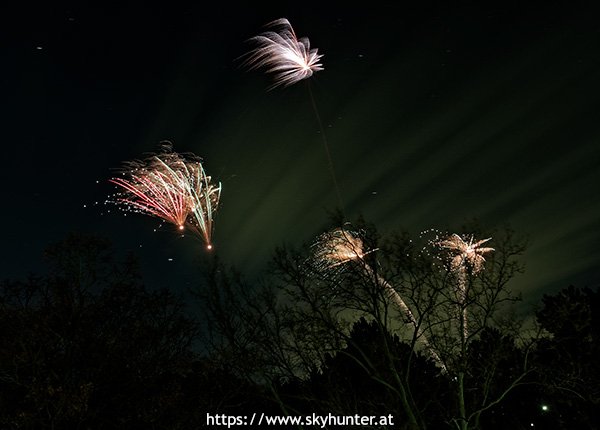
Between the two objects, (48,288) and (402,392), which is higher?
(48,288)

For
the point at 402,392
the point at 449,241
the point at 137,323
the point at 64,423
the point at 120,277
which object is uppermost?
the point at 449,241

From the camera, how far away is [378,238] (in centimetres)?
2077

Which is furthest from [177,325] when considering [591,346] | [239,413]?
[591,346]

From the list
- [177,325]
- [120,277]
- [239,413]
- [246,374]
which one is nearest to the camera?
[120,277]

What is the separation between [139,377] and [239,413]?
20.9 m

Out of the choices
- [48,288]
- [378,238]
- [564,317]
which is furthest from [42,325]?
[564,317]

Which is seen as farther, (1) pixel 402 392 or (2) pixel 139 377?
(1) pixel 402 392

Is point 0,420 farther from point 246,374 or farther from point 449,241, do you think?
point 449,241

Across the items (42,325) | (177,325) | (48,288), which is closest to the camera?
(42,325)

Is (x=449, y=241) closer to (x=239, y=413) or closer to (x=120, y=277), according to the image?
(x=120, y=277)

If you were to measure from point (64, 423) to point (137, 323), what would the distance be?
388 cm

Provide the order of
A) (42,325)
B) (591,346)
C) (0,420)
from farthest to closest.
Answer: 1. (591,346)
2. (42,325)
3. (0,420)

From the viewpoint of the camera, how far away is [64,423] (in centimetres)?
1314

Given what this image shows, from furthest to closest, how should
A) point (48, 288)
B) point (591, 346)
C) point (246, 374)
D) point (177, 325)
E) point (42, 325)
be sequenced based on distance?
point (591, 346), point (246, 374), point (177, 325), point (48, 288), point (42, 325)
